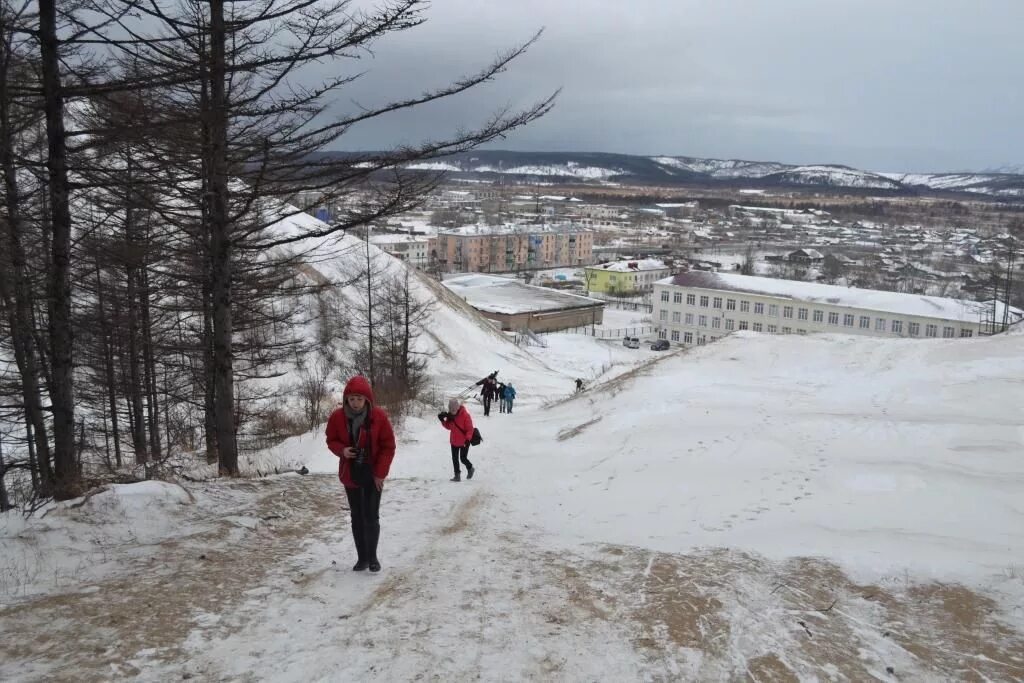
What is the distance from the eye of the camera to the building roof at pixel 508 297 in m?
68.5

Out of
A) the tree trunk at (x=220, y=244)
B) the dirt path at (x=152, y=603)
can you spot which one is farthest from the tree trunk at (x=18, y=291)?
the dirt path at (x=152, y=603)

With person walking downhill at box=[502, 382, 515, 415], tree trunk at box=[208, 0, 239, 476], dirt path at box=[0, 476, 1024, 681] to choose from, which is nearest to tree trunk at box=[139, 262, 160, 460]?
tree trunk at box=[208, 0, 239, 476]

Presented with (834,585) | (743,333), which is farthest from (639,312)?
(834,585)

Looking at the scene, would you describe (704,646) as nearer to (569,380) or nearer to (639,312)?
(569,380)

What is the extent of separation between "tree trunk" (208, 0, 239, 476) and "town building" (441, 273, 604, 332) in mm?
49681

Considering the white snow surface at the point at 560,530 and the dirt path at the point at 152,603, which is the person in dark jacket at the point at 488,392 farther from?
the dirt path at the point at 152,603

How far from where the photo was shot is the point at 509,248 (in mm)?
117312

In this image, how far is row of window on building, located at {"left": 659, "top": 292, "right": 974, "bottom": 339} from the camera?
177ft

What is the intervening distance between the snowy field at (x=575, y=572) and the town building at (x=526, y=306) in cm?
5075

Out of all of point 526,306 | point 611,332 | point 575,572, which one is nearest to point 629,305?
point 526,306

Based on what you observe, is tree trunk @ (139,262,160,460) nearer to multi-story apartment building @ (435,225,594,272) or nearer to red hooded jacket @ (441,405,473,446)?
red hooded jacket @ (441,405,473,446)

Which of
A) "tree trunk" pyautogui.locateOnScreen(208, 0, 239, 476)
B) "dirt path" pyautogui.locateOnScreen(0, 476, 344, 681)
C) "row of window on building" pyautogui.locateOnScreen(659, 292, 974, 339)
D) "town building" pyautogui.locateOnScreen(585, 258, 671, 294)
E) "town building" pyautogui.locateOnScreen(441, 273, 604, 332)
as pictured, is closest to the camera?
"dirt path" pyautogui.locateOnScreen(0, 476, 344, 681)

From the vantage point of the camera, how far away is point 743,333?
91.9ft

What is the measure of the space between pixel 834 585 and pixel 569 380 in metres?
31.7
